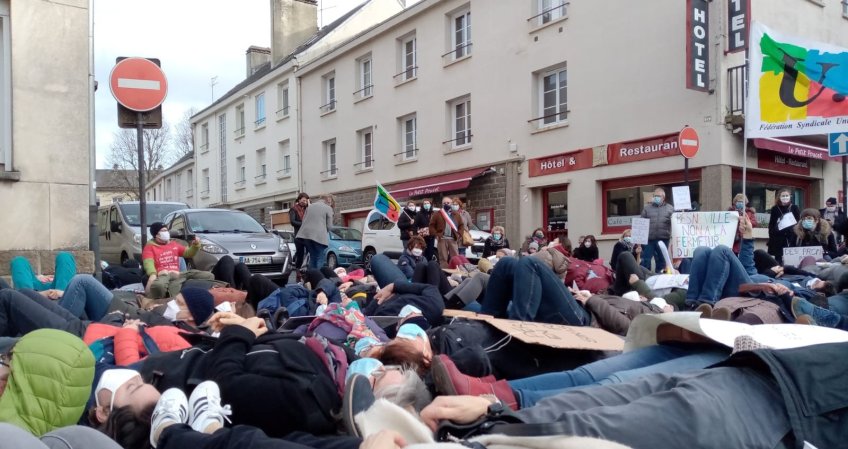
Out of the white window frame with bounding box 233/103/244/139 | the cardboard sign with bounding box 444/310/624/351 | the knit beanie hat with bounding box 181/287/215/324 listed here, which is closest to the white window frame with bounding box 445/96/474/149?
the knit beanie hat with bounding box 181/287/215/324

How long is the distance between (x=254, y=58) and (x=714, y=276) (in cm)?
3564

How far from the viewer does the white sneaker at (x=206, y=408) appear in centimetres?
269

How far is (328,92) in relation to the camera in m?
28.2

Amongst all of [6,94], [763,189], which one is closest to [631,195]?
[763,189]

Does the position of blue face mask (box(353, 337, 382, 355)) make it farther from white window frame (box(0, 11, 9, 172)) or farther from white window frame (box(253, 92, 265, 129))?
white window frame (box(253, 92, 265, 129))

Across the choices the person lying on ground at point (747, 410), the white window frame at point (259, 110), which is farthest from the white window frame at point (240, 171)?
the person lying on ground at point (747, 410)

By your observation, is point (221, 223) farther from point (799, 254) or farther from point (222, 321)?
point (799, 254)

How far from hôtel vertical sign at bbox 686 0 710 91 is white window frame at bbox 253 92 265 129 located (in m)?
22.8

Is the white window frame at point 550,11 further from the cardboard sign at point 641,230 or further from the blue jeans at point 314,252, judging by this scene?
the blue jeans at point 314,252

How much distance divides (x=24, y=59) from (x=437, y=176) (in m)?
14.7

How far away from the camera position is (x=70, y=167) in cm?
812

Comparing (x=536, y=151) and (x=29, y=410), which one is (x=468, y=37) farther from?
(x=29, y=410)

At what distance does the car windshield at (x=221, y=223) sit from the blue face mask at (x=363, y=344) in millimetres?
9059

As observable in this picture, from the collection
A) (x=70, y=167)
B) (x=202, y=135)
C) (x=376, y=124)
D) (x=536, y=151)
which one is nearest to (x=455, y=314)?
(x=70, y=167)
